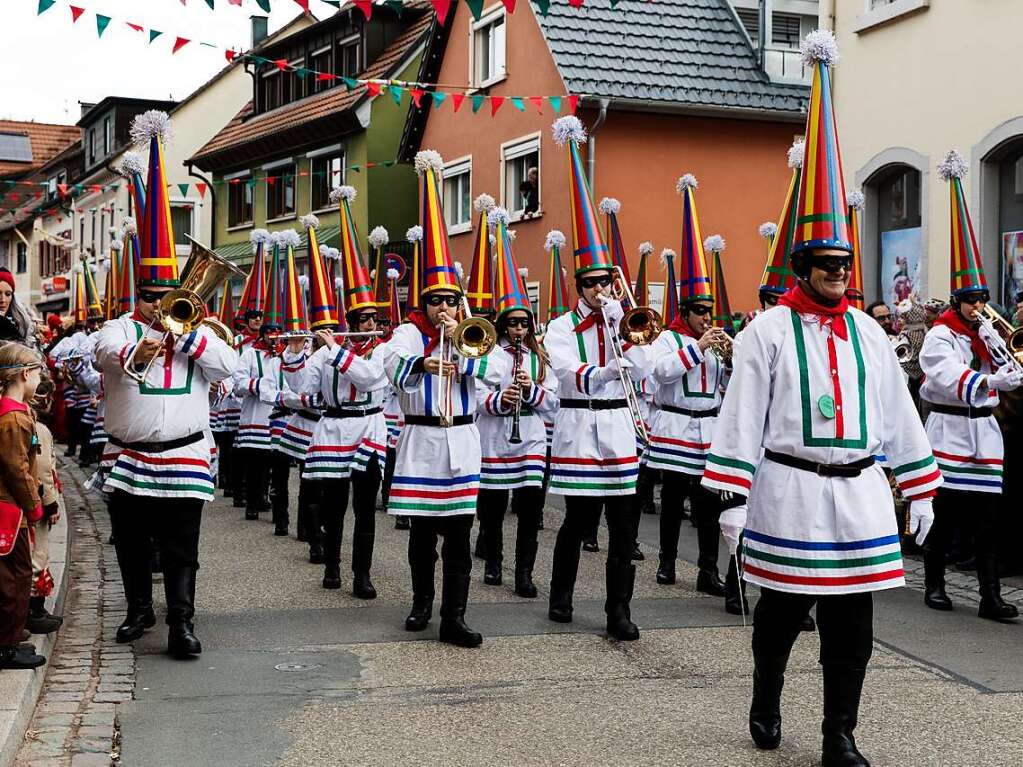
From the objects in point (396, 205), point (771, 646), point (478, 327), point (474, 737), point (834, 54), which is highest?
point (396, 205)

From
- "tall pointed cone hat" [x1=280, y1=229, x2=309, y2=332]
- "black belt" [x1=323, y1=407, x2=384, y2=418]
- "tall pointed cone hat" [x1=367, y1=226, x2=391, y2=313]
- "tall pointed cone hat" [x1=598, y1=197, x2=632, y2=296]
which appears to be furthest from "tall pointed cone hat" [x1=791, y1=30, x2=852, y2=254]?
"tall pointed cone hat" [x1=367, y1=226, x2=391, y2=313]

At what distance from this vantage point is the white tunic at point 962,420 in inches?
341

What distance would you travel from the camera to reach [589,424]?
8320 mm

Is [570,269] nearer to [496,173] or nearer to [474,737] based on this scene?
[496,173]

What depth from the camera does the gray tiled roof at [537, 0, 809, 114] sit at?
2370cm

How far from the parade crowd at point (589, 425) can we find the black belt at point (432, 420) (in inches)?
0.5

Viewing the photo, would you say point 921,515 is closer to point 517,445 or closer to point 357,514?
point 357,514

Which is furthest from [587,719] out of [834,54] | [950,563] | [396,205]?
[396,205]

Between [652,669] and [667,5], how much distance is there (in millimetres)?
20349

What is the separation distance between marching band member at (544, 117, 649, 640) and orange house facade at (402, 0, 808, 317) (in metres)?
14.7

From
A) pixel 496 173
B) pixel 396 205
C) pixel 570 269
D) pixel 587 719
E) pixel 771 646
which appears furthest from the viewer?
pixel 396 205

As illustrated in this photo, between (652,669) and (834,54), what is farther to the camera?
(652,669)

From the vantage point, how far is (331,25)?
3400 cm

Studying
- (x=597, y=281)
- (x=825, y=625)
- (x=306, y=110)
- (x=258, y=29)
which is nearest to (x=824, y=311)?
(x=825, y=625)
